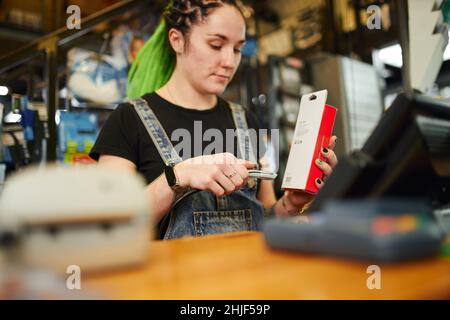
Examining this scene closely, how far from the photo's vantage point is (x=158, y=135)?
3.15ft

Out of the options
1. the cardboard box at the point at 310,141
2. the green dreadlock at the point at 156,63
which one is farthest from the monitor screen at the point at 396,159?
the green dreadlock at the point at 156,63

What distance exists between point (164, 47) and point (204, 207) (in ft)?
1.55

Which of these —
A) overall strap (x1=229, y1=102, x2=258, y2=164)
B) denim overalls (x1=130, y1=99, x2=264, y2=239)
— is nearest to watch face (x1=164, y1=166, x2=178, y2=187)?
denim overalls (x1=130, y1=99, x2=264, y2=239)

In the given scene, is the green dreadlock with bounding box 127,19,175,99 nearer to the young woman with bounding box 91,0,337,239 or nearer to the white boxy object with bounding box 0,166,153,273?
the young woman with bounding box 91,0,337,239

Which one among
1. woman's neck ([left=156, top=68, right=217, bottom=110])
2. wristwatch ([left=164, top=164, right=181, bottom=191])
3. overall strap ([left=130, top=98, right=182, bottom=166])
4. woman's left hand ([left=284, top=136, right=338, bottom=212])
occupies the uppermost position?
woman's neck ([left=156, top=68, right=217, bottom=110])

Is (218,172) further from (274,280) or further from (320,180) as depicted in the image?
(274,280)

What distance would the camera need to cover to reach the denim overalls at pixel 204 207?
Result: 905 millimetres

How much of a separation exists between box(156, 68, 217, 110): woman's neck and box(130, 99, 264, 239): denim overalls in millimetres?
62

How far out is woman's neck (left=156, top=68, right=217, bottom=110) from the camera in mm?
1011

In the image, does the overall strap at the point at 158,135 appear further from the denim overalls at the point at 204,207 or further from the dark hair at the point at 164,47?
the dark hair at the point at 164,47

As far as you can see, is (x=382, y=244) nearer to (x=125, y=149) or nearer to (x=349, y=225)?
(x=349, y=225)
